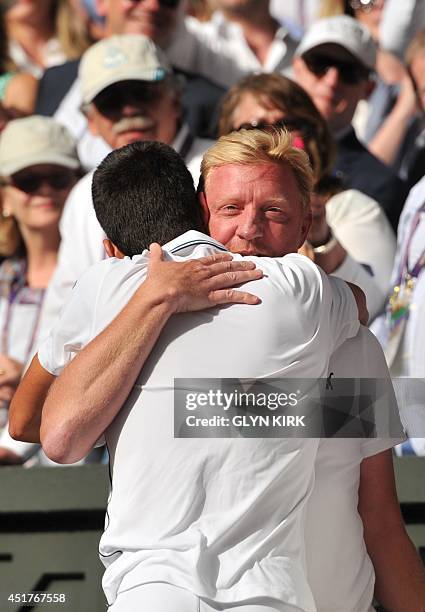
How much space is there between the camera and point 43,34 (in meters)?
5.05

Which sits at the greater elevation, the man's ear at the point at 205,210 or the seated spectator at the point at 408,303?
the man's ear at the point at 205,210

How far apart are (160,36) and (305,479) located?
3.08 meters

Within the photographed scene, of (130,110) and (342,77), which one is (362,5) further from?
(130,110)

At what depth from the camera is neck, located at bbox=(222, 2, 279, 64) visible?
4.75 m

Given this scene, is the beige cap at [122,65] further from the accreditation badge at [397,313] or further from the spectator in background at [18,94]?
the accreditation badge at [397,313]

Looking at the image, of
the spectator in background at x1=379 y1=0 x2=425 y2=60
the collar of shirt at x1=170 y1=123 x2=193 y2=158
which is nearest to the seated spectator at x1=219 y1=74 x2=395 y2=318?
the collar of shirt at x1=170 y1=123 x2=193 y2=158

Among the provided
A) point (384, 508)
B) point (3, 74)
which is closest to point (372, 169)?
point (3, 74)

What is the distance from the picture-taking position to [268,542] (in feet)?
5.63

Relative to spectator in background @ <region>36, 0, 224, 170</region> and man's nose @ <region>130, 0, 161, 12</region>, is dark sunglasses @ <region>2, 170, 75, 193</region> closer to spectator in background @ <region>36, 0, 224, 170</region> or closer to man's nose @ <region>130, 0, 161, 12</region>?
spectator in background @ <region>36, 0, 224, 170</region>

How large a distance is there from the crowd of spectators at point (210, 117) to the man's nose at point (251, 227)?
122 centimetres

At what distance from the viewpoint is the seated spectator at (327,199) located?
3373mm

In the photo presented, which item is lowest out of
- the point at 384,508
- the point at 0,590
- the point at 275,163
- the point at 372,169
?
the point at 0,590

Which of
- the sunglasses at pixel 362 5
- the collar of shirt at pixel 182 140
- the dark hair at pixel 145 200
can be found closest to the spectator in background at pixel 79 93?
the collar of shirt at pixel 182 140

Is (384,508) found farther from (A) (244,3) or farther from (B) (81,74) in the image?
(A) (244,3)
